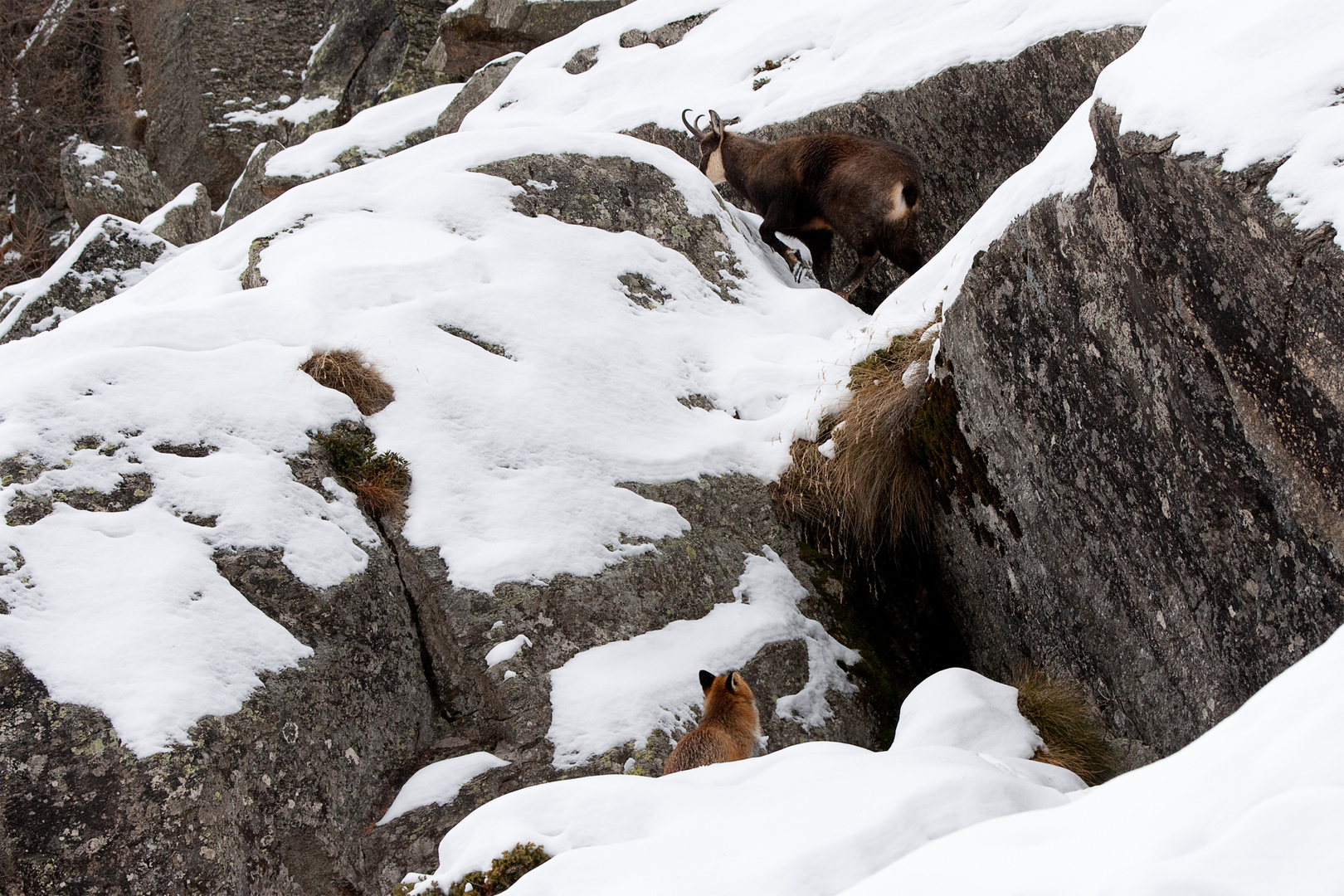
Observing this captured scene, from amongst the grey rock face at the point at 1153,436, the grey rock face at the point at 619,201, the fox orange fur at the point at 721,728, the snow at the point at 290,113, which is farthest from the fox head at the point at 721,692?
the snow at the point at 290,113

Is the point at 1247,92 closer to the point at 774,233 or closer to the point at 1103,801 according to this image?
the point at 1103,801

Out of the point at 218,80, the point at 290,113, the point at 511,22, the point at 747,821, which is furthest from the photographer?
the point at 218,80

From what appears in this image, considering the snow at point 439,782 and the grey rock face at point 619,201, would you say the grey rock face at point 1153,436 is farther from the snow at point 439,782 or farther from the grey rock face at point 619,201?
the grey rock face at point 619,201

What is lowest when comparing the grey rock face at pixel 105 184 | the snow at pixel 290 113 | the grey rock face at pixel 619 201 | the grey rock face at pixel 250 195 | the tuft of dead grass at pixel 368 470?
the grey rock face at pixel 105 184

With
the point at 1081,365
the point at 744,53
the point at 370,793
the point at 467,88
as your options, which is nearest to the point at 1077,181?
the point at 1081,365

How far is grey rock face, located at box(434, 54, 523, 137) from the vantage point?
12.1 metres

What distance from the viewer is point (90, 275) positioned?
1013 cm

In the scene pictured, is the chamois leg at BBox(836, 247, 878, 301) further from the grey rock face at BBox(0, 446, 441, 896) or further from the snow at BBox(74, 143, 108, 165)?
the snow at BBox(74, 143, 108, 165)

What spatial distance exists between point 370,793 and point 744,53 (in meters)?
8.86

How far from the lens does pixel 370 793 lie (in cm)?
357

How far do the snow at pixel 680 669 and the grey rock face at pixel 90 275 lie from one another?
805 centimetres

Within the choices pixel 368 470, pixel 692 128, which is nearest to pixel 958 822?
pixel 368 470

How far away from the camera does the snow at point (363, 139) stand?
11273 millimetres

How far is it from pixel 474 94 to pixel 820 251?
21.1ft
